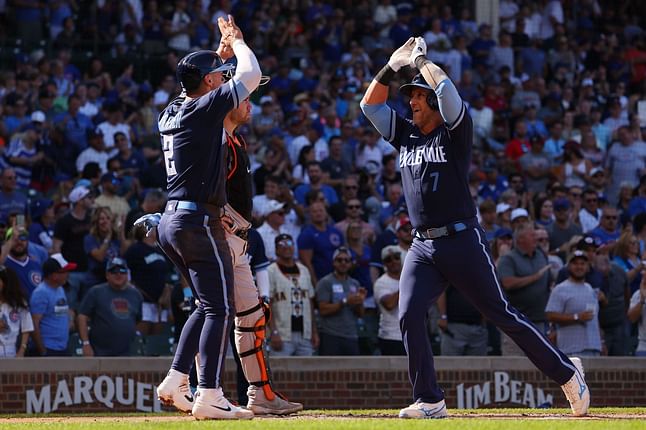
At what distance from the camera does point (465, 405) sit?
12047 mm

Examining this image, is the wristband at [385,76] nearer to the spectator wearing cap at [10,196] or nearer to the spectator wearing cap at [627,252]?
the spectator wearing cap at [627,252]

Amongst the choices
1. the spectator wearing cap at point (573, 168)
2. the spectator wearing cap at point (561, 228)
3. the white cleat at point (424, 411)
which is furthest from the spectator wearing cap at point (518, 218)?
the white cleat at point (424, 411)

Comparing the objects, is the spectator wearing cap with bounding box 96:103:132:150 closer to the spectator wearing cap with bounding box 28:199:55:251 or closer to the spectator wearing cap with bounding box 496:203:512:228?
the spectator wearing cap with bounding box 28:199:55:251

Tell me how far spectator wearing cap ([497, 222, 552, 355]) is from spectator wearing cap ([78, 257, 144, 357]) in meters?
3.67

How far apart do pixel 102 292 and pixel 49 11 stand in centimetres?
914

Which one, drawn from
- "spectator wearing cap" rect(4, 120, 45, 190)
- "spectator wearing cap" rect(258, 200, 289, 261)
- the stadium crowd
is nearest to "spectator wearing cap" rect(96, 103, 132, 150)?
the stadium crowd

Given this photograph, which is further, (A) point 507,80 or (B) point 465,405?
(A) point 507,80

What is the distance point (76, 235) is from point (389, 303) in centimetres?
340

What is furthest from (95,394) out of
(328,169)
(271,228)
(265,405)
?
(328,169)

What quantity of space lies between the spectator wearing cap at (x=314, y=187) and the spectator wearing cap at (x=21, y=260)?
12.8 ft

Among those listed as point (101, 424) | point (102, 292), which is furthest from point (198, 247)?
point (102, 292)

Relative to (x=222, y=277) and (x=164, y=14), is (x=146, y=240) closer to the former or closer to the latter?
(x=222, y=277)

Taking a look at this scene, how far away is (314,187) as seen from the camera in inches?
611

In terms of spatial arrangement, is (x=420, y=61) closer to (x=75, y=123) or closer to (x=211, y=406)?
(x=211, y=406)
